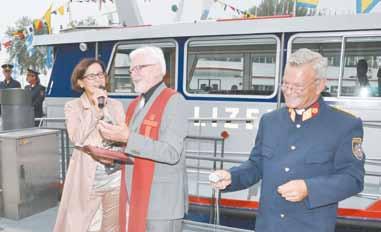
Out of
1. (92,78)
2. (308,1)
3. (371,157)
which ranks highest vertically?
(308,1)

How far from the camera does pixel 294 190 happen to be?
1.52 meters

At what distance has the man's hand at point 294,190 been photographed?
4.99 feet

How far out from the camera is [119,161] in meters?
2.07

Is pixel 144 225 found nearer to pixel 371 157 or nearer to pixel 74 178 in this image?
pixel 74 178

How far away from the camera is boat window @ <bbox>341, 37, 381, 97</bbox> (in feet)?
14.7

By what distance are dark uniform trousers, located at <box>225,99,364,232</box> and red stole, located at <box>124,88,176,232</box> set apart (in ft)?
1.52

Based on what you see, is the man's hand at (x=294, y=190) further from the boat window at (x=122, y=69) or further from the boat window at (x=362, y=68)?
the boat window at (x=122, y=69)

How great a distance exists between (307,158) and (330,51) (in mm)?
3377

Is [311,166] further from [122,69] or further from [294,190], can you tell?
[122,69]

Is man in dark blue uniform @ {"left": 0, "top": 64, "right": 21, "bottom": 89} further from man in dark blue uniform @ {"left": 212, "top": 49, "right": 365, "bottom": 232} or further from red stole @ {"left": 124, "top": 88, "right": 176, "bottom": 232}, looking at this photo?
man in dark blue uniform @ {"left": 212, "top": 49, "right": 365, "bottom": 232}

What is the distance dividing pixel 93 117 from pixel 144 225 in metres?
0.88

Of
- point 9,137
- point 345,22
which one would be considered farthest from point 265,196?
point 345,22

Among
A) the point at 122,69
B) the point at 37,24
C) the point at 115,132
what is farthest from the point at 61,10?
the point at 115,132

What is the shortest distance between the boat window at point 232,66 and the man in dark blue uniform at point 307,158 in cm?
320
